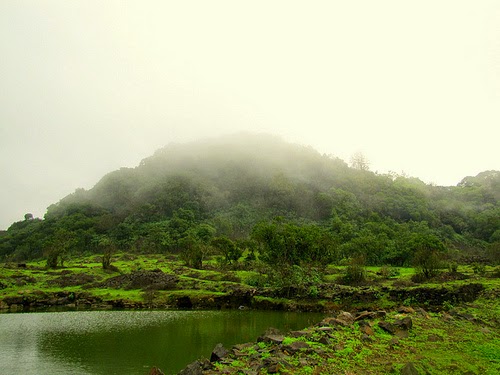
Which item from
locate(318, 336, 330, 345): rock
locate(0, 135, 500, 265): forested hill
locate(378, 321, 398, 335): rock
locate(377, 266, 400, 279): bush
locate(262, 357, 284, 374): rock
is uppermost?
locate(0, 135, 500, 265): forested hill

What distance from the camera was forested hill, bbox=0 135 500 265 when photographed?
115m

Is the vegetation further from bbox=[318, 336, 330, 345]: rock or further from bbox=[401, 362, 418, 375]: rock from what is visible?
bbox=[401, 362, 418, 375]: rock

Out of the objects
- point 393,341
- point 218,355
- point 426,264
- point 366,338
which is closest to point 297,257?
point 426,264

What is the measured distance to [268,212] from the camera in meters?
154

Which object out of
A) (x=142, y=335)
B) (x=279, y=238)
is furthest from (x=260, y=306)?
(x=142, y=335)

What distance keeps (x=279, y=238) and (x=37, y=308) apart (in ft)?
120

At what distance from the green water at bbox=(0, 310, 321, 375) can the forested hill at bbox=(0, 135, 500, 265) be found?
152ft

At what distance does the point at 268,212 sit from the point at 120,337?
127697 mm

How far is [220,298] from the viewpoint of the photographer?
47.6 meters

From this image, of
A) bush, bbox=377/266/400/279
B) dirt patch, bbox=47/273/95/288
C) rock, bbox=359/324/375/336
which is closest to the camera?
rock, bbox=359/324/375/336

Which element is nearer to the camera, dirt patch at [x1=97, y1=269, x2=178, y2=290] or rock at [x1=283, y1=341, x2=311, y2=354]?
→ rock at [x1=283, y1=341, x2=311, y2=354]

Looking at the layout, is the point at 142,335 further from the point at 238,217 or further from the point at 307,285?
the point at 238,217

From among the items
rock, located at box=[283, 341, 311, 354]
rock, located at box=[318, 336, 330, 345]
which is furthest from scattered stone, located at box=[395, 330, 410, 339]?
rock, located at box=[283, 341, 311, 354]

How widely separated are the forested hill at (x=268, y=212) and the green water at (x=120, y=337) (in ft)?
152
